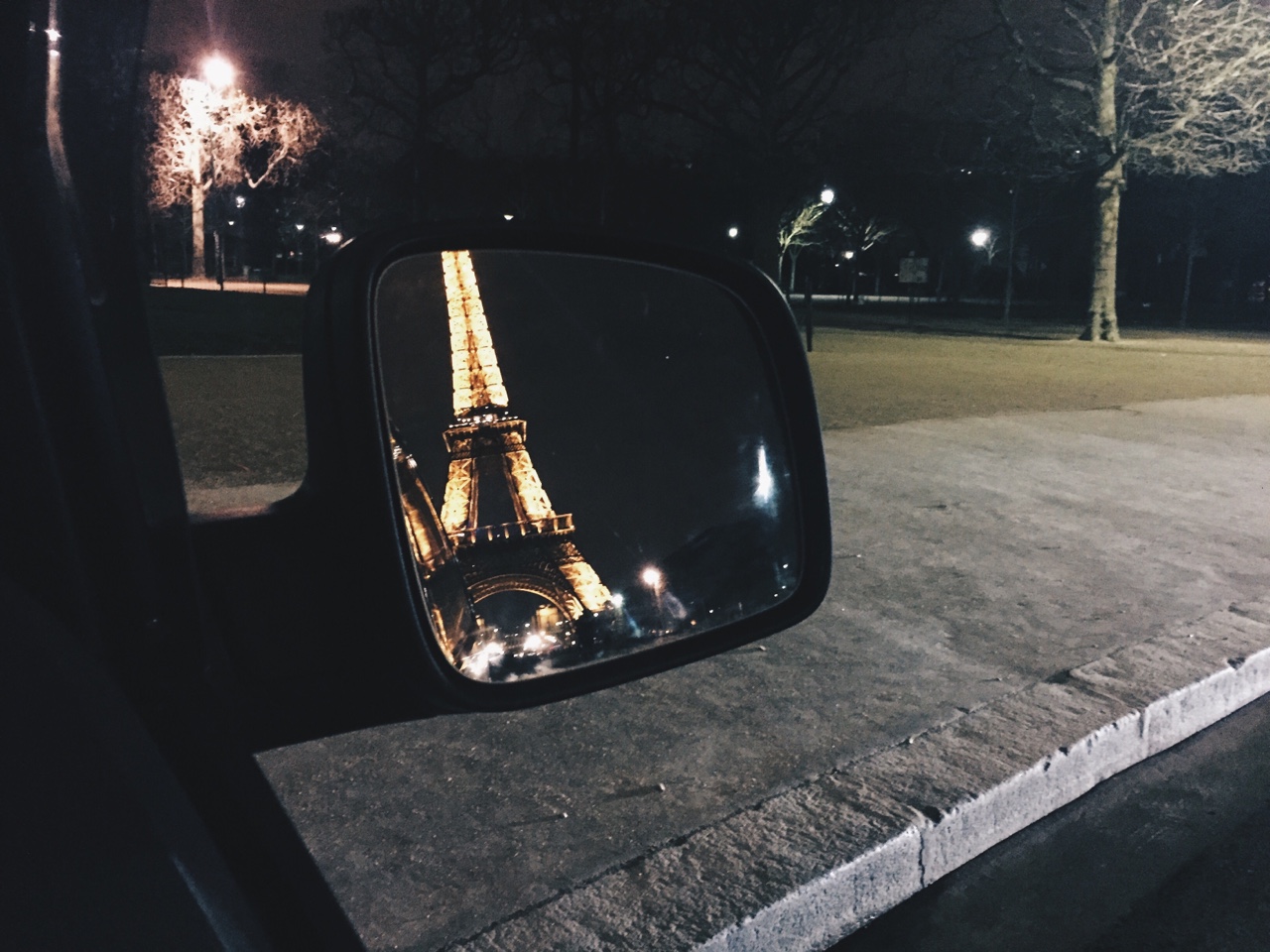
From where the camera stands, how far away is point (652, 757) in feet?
11.4

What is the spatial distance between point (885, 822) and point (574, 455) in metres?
1.80

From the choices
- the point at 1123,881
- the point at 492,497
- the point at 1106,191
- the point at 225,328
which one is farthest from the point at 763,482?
the point at 1106,191

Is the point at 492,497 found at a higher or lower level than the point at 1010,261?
higher

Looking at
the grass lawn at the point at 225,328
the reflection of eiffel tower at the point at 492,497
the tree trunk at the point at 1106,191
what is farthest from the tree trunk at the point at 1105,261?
the reflection of eiffel tower at the point at 492,497

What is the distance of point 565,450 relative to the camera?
166 centimetres

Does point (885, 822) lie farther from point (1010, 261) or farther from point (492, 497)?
point (1010, 261)

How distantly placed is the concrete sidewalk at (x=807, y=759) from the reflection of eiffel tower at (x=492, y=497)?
4.01ft

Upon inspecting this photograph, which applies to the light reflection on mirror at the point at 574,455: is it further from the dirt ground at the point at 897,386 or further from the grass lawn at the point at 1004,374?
the grass lawn at the point at 1004,374

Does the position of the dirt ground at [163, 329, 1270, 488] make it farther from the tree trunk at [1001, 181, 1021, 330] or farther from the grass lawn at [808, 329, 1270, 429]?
the tree trunk at [1001, 181, 1021, 330]

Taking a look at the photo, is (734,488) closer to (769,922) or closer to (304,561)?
(304,561)

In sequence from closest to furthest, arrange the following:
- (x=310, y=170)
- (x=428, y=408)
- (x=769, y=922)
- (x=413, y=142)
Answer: (x=428, y=408)
(x=769, y=922)
(x=413, y=142)
(x=310, y=170)

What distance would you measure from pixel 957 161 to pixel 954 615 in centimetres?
2748

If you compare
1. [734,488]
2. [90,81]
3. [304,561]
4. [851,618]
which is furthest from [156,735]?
[851,618]

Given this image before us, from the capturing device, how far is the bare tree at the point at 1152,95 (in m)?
23.2
